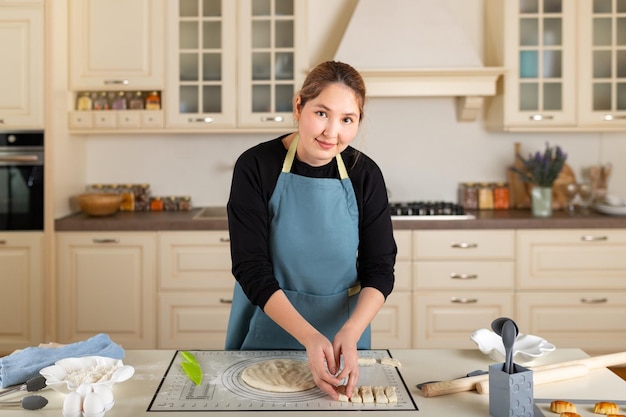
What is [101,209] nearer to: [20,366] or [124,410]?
[20,366]

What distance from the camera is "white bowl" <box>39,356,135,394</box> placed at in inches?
61.7

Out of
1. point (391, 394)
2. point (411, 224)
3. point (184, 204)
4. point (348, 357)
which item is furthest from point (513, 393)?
point (184, 204)

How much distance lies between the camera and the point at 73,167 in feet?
14.4

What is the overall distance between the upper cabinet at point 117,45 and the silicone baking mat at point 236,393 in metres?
2.77

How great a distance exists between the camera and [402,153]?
183 inches

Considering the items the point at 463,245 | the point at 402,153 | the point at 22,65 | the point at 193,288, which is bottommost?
the point at 193,288

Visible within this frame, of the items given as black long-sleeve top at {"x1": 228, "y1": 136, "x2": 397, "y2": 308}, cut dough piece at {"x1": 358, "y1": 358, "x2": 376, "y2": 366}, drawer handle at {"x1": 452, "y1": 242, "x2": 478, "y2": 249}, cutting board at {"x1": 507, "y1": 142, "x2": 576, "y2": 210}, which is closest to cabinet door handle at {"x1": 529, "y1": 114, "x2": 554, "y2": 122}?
cutting board at {"x1": 507, "y1": 142, "x2": 576, "y2": 210}

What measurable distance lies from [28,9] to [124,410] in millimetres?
3115

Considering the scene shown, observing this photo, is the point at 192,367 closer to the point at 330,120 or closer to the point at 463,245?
the point at 330,120

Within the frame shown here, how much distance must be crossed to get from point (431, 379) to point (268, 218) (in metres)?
0.65

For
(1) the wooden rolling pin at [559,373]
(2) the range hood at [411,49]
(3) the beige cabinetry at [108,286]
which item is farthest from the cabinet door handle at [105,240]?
(1) the wooden rolling pin at [559,373]

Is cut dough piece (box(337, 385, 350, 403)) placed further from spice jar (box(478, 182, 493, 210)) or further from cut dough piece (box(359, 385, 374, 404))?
spice jar (box(478, 182, 493, 210))

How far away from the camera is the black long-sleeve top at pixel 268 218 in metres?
1.88

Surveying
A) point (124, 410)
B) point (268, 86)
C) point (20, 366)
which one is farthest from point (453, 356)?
point (268, 86)
